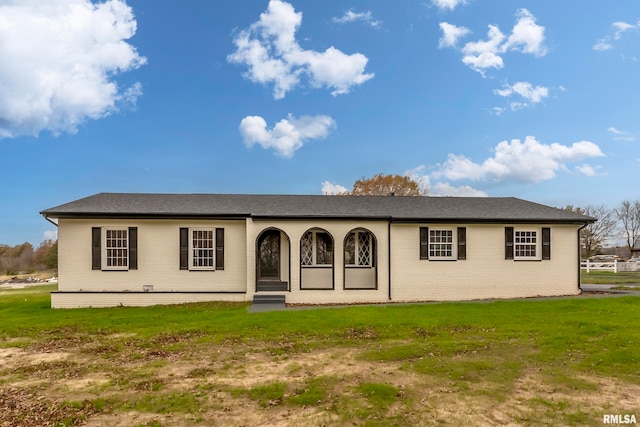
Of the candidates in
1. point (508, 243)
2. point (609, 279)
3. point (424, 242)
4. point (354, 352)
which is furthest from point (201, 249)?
point (609, 279)

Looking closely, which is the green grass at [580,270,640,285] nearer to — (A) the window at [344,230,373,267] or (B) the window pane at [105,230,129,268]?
(A) the window at [344,230,373,267]

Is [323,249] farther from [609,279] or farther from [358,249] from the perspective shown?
[609,279]

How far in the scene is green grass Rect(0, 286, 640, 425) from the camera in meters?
5.53

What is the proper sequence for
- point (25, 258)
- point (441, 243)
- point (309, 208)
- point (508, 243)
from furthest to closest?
1. point (25, 258)
2. point (309, 208)
3. point (508, 243)
4. point (441, 243)

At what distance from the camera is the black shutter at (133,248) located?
1529 cm

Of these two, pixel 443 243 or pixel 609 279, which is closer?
pixel 443 243

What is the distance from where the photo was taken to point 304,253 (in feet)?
54.5

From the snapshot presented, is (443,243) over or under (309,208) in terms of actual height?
under

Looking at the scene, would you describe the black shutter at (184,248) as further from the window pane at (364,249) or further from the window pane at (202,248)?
the window pane at (364,249)

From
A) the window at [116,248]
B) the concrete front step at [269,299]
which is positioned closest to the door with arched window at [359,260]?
the concrete front step at [269,299]

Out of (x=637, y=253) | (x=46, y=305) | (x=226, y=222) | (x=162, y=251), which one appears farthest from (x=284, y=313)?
(x=637, y=253)

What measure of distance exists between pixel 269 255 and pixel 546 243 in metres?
11.7

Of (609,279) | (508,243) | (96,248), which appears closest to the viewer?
(96,248)

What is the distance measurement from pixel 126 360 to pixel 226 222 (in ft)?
28.0
